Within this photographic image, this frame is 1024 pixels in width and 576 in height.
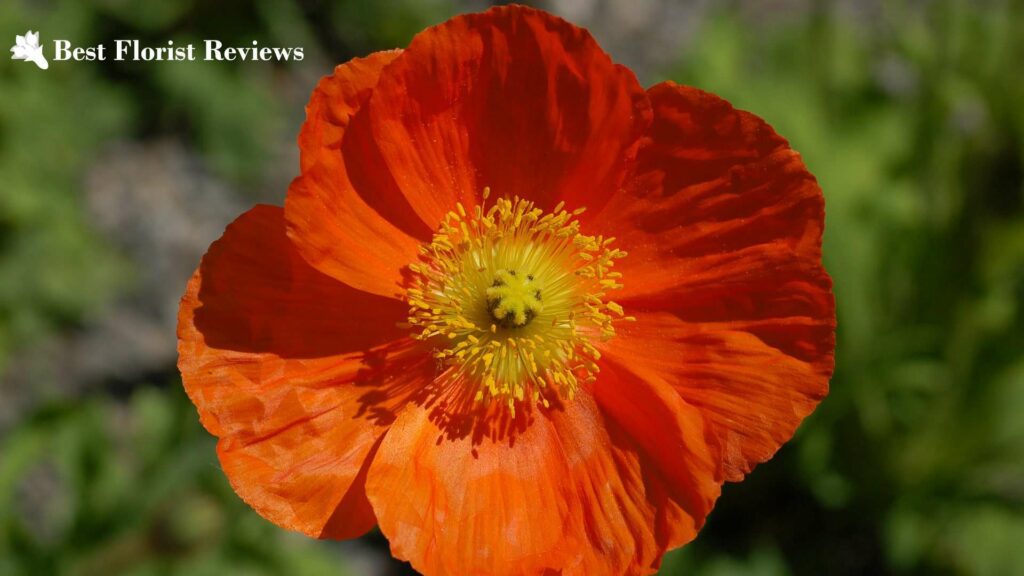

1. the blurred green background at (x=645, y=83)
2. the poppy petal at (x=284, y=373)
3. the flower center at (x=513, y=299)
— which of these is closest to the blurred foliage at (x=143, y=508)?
the blurred green background at (x=645, y=83)

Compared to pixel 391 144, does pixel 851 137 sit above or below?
above

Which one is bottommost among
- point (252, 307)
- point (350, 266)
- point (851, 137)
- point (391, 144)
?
point (252, 307)

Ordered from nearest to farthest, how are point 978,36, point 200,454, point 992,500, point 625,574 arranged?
point 625,574, point 200,454, point 992,500, point 978,36

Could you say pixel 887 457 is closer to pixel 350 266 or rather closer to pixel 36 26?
pixel 350 266

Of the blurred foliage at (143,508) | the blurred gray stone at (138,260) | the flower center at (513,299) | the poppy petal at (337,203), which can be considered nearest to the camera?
the poppy petal at (337,203)

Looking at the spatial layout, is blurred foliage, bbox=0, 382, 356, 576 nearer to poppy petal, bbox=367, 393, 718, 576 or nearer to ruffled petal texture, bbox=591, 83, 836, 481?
poppy petal, bbox=367, 393, 718, 576

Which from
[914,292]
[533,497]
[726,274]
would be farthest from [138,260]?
[914,292]

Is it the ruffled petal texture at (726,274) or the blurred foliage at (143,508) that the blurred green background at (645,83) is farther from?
the ruffled petal texture at (726,274)

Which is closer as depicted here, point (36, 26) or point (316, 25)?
point (36, 26)

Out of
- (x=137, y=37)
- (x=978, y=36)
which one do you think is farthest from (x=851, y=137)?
(x=137, y=37)
